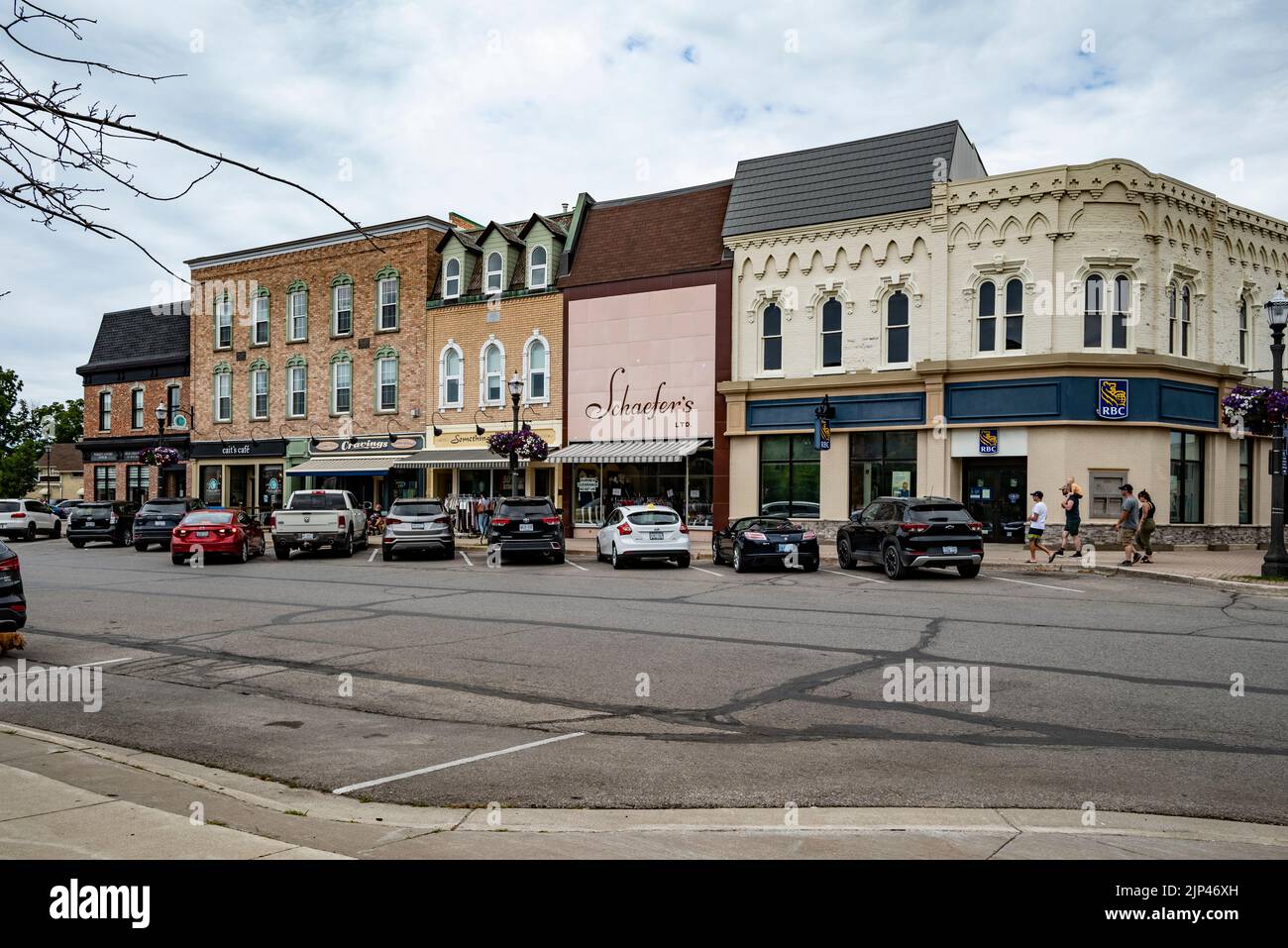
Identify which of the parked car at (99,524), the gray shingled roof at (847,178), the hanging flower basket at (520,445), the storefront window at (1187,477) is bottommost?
the parked car at (99,524)

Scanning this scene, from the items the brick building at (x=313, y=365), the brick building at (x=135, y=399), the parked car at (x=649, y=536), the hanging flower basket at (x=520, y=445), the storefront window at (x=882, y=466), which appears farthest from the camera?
the brick building at (x=135, y=399)

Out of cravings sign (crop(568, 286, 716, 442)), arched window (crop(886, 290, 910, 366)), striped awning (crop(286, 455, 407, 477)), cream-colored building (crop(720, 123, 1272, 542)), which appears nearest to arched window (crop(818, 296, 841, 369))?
cream-colored building (crop(720, 123, 1272, 542))

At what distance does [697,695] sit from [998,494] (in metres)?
21.1

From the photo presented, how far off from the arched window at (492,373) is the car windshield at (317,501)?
9.38 meters

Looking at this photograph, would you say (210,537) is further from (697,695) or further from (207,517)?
(697,695)

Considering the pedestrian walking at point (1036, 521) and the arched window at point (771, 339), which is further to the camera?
the arched window at point (771, 339)

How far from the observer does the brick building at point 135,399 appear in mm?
46219

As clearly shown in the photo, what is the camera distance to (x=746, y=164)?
32.2 metres

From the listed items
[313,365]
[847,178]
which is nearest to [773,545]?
[847,178]

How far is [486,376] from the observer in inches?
1436

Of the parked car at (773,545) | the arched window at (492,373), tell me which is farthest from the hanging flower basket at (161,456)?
the parked car at (773,545)

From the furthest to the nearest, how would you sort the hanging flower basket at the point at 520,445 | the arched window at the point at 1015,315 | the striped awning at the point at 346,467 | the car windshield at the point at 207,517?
1. the striped awning at the point at 346,467
2. the hanging flower basket at the point at 520,445
3. the arched window at the point at 1015,315
4. the car windshield at the point at 207,517

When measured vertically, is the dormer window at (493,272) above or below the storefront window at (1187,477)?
above

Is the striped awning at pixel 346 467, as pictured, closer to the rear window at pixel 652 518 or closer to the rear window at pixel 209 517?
the rear window at pixel 209 517
